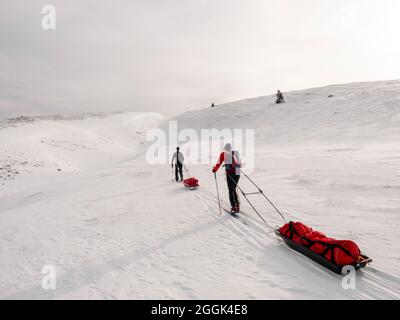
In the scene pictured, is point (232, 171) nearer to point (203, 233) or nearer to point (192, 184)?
point (203, 233)

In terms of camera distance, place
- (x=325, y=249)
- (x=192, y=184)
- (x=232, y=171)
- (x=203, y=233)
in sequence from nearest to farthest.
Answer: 1. (x=325, y=249)
2. (x=203, y=233)
3. (x=232, y=171)
4. (x=192, y=184)

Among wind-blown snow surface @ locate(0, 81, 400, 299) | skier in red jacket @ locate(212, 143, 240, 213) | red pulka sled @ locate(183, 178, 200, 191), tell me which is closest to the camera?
wind-blown snow surface @ locate(0, 81, 400, 299)

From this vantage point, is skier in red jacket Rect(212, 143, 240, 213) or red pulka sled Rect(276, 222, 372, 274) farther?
skier in red jacket Rect(212, 143, 240, 213)

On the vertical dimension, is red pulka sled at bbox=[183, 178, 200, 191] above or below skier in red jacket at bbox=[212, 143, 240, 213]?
below

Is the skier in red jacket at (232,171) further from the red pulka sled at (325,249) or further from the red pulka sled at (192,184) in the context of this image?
the red pulka sled at (192,184)

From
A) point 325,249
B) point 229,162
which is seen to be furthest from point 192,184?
point 325,249

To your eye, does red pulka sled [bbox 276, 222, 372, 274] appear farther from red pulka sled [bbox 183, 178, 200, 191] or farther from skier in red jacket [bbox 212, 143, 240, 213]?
red pulka sled [bbox 183, 178, 200, 191]

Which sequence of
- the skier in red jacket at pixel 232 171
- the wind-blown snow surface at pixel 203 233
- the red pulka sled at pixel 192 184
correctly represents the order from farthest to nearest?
the red pulka sled at pixel 192 184 → the skier in red jacket at pixel 232 171 → the wind-blown snow surface at pixel 203 233

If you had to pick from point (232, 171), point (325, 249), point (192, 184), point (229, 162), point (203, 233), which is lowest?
point (203, 233)

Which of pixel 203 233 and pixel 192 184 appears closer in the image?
pixel 203 233

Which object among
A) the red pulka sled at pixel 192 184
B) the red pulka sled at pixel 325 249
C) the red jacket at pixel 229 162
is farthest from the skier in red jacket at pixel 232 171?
the red pulka sled at pixel 192 184

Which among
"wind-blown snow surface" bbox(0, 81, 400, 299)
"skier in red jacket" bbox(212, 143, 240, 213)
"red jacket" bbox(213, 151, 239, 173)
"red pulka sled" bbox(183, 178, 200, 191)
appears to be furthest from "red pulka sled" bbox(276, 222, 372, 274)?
"red pulka sled" bbox(183, 178, 200, 191)

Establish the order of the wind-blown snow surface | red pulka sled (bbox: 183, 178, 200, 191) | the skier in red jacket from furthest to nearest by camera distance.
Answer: red pulka sled (bbox: 183, 178, 200, 191), the skier in red jacket, the wind-blown snow surface

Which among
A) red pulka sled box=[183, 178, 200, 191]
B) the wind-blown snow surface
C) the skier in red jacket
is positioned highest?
the skier in red jacket
